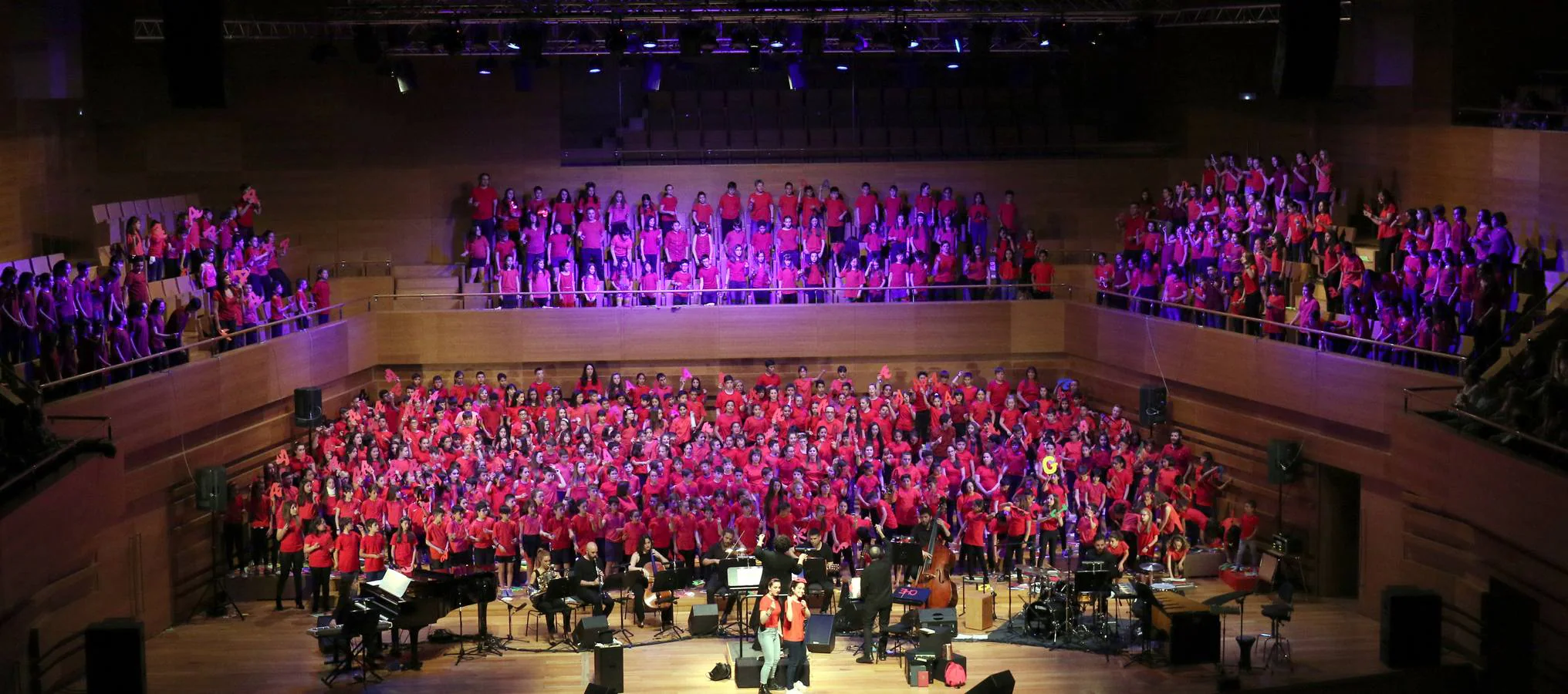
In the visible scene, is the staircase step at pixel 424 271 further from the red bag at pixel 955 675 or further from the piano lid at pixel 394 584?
the red bag at pixel 955 675

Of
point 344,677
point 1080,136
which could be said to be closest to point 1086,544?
point 344,677

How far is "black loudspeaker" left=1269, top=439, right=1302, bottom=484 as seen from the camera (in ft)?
58.3

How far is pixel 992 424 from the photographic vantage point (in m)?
19.8

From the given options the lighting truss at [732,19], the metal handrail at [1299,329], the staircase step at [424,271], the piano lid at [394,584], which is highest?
the lighting truss at [732,19]

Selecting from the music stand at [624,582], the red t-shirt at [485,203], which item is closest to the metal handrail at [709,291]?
the red t-shirt at [485,203]

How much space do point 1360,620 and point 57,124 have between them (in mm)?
17617

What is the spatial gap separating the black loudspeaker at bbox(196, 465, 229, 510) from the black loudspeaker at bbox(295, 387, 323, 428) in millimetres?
1760

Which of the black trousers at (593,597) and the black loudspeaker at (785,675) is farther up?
the black trousers at (593,597)

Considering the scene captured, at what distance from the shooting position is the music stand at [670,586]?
15688mm

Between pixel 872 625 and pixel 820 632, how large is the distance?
61 centimetres

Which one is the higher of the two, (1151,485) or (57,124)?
(57,124)

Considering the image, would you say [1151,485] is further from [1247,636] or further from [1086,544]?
[1247,636]

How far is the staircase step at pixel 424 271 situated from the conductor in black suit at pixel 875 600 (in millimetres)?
10333

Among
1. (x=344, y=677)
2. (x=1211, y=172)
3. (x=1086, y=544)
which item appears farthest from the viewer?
(x=1211, y=172)
